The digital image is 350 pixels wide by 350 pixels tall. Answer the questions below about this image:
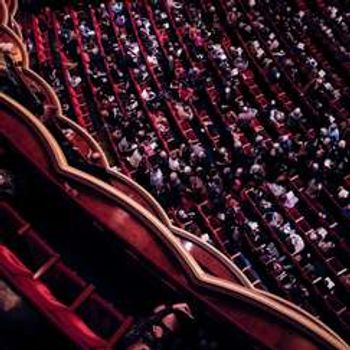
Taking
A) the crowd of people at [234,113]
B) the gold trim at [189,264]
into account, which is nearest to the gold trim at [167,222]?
the gold trim at [189,264]

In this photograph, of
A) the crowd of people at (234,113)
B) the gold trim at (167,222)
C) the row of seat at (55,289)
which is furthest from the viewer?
the crowd of people at (234,113)

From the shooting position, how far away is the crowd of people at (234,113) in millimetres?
6133

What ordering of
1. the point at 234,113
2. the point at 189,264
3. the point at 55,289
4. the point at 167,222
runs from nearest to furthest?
the point at 189,264, the point at 55,289, the point at 167,222, the point at 234,113

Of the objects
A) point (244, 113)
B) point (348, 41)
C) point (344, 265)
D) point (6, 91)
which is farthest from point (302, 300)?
point (348, 41)

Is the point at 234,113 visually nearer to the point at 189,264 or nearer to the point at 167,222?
the point at 167,222

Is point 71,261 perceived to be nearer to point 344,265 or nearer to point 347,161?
point 344,265

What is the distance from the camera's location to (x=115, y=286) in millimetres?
3465

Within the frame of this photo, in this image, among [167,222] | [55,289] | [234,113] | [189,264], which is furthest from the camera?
[234,113]

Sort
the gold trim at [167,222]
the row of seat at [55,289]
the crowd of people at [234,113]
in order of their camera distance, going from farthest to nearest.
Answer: the crowd of people at [234,113]
the gold trim at [167,222]
the row of seat at [55,289]

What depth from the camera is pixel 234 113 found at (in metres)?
7.45

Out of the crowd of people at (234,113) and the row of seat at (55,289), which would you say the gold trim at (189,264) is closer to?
the row of seat at (55,289)

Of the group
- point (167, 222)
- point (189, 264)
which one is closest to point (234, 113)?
point (167, 222)

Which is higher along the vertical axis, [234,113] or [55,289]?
[234,113]

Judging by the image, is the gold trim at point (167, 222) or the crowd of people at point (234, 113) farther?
the crowd of people at point (234, 113)
